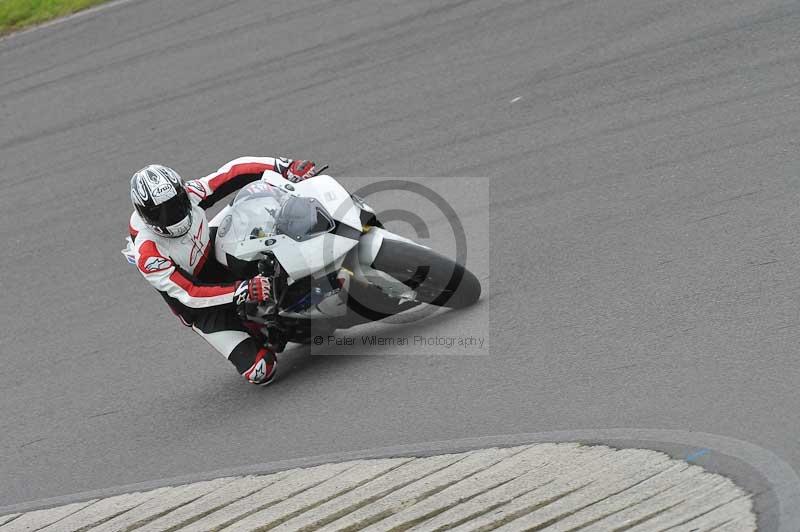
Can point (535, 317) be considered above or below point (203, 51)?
below

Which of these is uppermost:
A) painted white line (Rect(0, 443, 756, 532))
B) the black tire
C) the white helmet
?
the white helmet

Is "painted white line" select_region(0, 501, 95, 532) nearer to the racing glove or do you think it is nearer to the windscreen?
the racing glove

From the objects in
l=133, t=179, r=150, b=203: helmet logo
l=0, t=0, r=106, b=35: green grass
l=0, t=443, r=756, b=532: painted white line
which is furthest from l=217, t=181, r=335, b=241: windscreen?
l=0, t=0, r=106, b=35: green grass

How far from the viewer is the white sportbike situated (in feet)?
21.9

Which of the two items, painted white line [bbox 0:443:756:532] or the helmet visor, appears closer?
painted white line [bbox 0:443:756:532]

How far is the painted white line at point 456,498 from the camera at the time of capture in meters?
5.08

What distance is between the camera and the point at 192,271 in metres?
7.09

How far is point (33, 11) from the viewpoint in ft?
48.1

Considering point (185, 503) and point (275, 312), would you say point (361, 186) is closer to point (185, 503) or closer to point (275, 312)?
point (275, 312)

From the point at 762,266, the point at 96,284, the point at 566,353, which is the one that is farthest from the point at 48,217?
the point at 762,266

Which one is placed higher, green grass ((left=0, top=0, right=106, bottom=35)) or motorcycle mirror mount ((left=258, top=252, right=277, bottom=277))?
green grass ((left=0, top=0, right=106, bottom=35))

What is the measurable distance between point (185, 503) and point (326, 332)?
5.62ft

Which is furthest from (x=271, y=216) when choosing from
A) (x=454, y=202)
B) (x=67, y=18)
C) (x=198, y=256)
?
(x=67, y=18)

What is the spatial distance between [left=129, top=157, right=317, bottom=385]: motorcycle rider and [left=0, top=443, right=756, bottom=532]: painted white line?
3.57 feet
